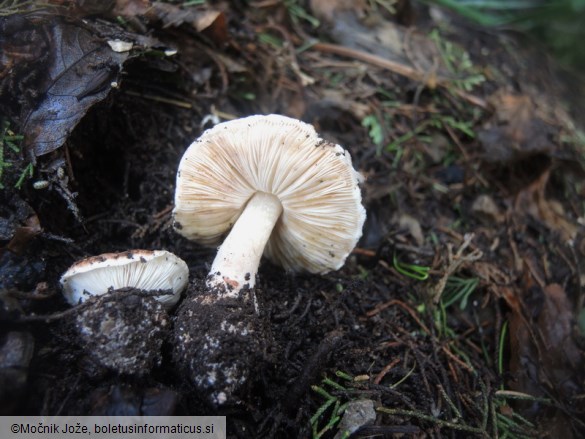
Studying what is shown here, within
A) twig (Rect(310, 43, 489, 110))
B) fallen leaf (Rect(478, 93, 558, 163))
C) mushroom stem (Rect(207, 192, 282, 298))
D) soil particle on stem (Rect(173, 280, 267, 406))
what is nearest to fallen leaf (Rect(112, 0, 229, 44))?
twig (Rect(310, 43, 489, 110))

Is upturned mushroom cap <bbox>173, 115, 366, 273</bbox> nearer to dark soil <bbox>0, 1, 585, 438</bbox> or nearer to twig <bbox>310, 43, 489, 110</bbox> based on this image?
dark soil <bbox>0, 1, 585, 438</bbox>

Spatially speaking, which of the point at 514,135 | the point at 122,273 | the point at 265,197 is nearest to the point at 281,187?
the point at 265,197

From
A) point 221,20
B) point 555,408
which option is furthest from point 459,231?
point 221,20

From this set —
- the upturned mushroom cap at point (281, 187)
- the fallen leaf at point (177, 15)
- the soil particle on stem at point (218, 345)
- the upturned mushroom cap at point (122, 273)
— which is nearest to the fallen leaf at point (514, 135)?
A: the upturned mushroom cap at point (281, 187)

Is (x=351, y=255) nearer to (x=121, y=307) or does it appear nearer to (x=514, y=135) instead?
(x=121, y=307)

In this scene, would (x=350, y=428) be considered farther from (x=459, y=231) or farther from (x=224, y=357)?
(x=459, y=231)
